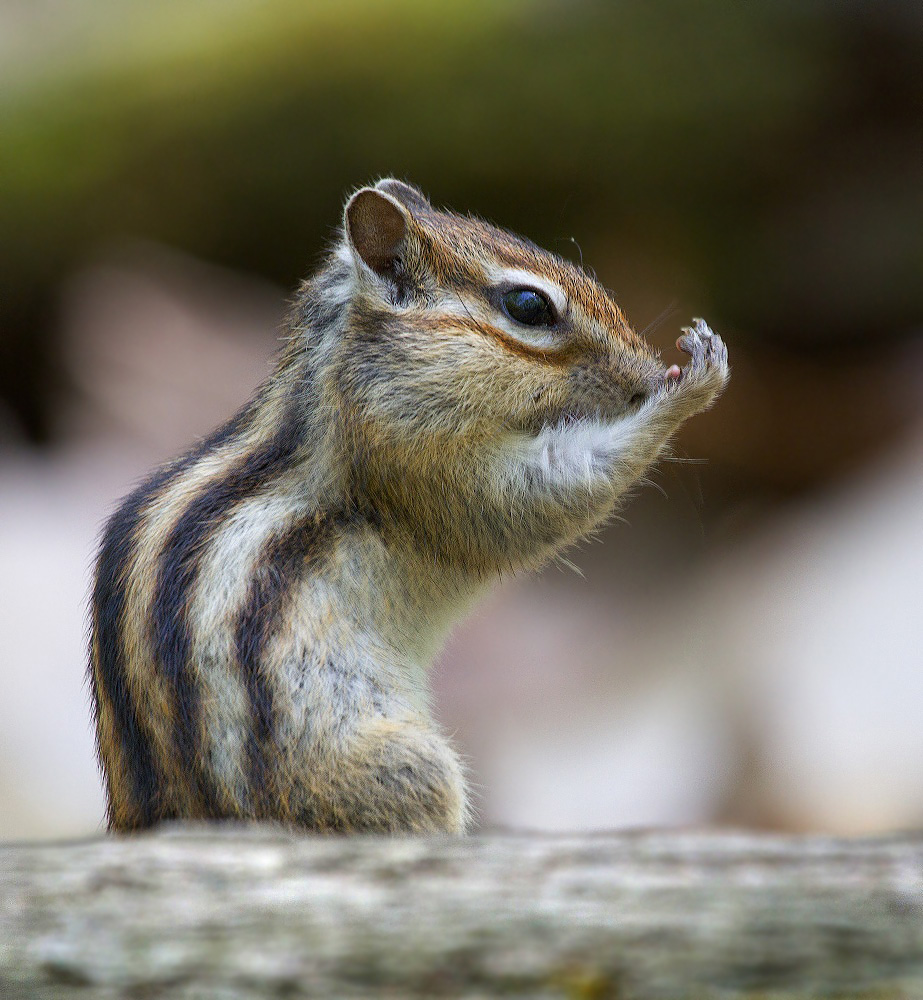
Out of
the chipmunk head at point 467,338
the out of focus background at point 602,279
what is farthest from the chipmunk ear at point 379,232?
the out of focus background at point 602,279

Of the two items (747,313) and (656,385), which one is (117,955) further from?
(747,313)

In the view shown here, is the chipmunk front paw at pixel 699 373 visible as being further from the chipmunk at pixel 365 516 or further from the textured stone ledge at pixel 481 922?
the textured stone ledge at pixel 481 922

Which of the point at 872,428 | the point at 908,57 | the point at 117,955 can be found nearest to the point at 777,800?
the point at 872,428

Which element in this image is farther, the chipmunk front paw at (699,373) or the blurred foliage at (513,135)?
the blurred foliage at (513,135)

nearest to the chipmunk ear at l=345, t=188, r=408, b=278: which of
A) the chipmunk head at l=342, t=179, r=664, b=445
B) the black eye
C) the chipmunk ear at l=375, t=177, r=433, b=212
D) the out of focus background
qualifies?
the chipmunk head at l=342, t=179, r=664, b=445

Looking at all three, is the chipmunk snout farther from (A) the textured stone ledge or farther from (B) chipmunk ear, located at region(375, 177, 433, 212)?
(A) the textured stone ledge

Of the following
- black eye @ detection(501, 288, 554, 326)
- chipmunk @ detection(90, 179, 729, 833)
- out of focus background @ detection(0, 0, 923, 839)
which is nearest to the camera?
chipmunk @ detection(90, 179, 729, 833)
